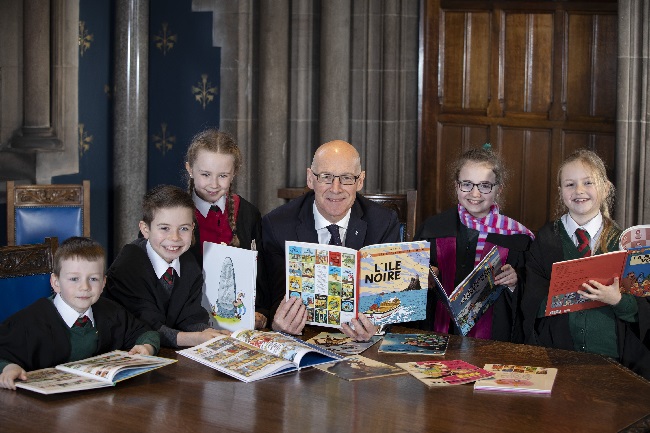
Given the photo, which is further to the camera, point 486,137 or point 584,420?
point 486,137

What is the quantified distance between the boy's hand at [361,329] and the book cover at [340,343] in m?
0.02

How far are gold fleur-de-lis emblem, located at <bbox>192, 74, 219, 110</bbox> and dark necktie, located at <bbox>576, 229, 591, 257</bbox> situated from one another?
3524 millimetres

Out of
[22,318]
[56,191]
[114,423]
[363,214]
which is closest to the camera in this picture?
[114,423]

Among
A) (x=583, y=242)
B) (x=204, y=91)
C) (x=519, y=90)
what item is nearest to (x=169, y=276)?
(x=583, y=242)

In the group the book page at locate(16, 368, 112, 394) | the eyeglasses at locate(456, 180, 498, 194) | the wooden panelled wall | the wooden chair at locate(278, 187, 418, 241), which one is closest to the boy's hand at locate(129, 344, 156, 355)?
the book page at locate(16, 368, 112, 394)

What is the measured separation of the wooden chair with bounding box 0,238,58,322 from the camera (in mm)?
3672

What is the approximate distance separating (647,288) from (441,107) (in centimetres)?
330

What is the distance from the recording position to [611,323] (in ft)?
12.0

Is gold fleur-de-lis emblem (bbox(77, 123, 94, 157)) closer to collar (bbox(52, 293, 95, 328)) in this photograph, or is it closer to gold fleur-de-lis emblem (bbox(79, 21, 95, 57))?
gold fleur-de-lis emblem (bbox(79, 21, 95, 57))

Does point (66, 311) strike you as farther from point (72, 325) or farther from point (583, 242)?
point (583, 242)

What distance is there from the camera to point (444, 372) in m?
3.13

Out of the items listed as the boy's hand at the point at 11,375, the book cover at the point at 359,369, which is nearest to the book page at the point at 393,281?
the book cover at the point at 359,369

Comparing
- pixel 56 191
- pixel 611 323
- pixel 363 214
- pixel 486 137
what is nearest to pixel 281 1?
pixel 486 137

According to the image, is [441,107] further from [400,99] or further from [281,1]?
[281,1]
